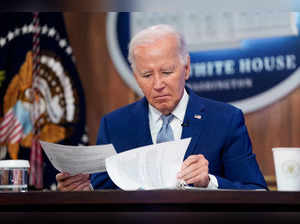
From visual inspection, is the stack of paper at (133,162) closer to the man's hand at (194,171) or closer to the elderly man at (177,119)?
the man's hand at (194,171)

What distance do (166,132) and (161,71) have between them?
10.5 inches

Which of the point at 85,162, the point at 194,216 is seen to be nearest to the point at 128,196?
the point at 194,216

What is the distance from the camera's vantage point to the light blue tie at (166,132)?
7.22 feet

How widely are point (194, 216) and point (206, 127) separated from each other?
1.16 m

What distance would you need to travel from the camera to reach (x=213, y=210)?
1.08 meters

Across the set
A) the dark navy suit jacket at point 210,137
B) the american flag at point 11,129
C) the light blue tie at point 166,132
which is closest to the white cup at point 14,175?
the dark navy suit jacket at point 210,137

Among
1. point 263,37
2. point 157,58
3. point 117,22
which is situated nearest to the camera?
point 157,58

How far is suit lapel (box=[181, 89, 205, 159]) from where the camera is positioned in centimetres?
221

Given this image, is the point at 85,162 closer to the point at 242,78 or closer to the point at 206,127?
the point at 206,127

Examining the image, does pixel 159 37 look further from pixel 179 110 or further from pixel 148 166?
pixel 148 166

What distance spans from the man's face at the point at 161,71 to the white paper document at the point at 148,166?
30.1 inches

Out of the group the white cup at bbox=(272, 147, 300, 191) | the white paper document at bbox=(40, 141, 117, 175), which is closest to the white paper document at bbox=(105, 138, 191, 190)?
the white paper document at bbox=(40, 141, 117, 175)

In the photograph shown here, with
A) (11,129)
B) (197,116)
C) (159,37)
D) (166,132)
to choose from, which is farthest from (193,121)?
(11,129)

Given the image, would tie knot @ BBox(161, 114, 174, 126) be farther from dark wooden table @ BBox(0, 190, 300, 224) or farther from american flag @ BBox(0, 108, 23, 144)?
american flag @ BBox(0, 108, 23, 144)
